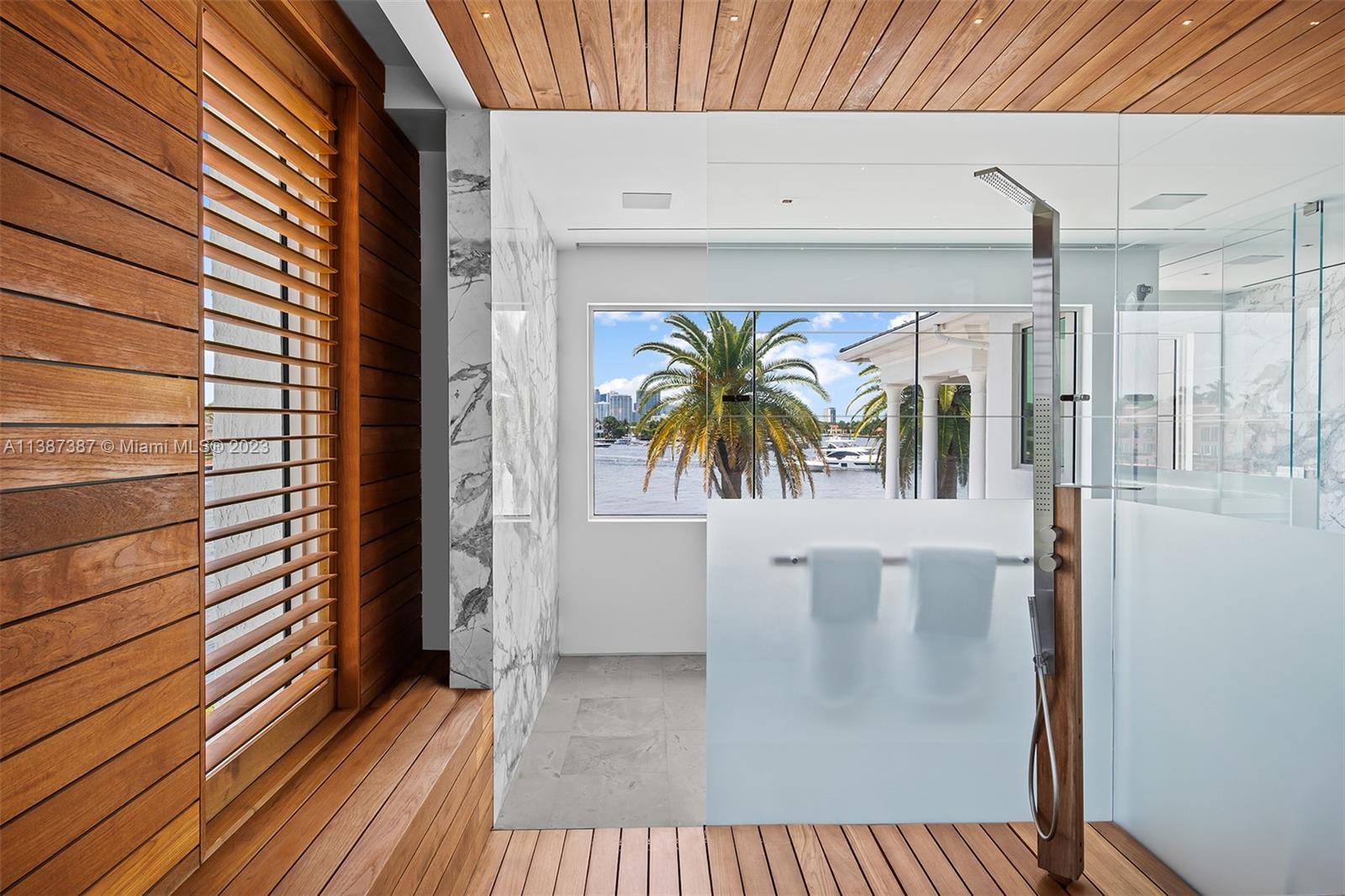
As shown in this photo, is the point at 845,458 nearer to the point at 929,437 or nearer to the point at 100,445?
the point at 929,437

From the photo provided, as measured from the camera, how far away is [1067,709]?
6.97ft

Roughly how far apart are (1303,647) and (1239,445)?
528 mm

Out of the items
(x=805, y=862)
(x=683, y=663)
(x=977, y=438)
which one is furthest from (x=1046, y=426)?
(x=683, y=663)

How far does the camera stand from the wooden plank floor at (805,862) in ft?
7.01

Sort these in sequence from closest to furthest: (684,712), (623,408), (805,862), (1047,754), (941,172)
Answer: (1047,754) → (805,862) → (941,172) → (684,712) → (623,408)

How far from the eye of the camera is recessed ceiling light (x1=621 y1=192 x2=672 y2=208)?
138 inches

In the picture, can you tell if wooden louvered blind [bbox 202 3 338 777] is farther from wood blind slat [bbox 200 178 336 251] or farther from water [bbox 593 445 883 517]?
water [bbox 593 445 883 517]

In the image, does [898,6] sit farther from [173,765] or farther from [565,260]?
[565,260]

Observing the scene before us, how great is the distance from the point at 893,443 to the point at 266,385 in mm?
1814

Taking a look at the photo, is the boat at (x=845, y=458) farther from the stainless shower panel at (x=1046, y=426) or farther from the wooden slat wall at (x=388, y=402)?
the wooden slat wall at (x=388, y=402)

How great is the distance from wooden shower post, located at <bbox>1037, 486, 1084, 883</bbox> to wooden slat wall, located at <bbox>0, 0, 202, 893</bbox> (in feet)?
7.09

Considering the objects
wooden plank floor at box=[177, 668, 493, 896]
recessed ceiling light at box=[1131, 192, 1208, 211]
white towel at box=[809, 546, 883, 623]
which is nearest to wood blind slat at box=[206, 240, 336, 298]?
wooden plank floor at box=[177, 668, 493, 896]

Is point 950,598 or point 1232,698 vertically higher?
point 950,598

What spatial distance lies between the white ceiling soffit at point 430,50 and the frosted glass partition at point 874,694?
5.03 ft
